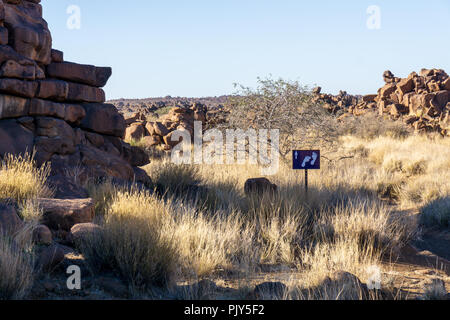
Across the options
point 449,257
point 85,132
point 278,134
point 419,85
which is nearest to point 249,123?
point 278,134

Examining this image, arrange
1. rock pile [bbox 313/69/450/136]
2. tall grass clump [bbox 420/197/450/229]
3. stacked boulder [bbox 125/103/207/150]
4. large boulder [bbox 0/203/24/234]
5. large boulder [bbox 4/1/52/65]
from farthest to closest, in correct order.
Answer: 1. rock pile [bbox 313/69/450/136]
2. stacked boulder [bbox 125/103/207/150]
3. large boulder [bbox 4/1/52/65]
4. tall grass clump [bbox 420/197/450/229]
5. large boulder [bbox 0/203/24/234]

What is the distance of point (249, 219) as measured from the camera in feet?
27.6

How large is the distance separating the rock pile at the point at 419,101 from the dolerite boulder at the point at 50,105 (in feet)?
74.5

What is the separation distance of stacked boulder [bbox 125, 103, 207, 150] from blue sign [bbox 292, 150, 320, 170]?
660 inches

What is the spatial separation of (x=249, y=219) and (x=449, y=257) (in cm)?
347

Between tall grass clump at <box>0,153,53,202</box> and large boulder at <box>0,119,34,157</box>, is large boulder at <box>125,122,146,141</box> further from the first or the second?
tall grass clump at <box>0,153,53,202</box>

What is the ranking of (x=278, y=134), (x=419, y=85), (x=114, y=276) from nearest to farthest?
(x=114, y=276), (x=278, y=134), (x=419, y=85)

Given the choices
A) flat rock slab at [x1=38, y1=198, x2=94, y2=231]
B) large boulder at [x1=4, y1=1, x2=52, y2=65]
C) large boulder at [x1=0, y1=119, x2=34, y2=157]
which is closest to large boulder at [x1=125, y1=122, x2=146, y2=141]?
large boulder at [x1=4, y1=1, x2=52, y2=65]

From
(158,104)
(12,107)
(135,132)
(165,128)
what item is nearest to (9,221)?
(12,107)

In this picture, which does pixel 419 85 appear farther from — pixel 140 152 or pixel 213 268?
→ pixel 213 268

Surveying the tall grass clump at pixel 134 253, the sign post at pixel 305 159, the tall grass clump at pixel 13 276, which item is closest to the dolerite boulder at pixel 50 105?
the sign post at pixel 305 159

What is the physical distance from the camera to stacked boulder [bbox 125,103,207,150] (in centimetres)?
2533

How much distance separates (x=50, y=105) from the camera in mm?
9906

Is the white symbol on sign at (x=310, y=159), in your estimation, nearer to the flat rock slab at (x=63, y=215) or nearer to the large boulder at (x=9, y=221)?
the flat rock slab at (x=63, y=215)
